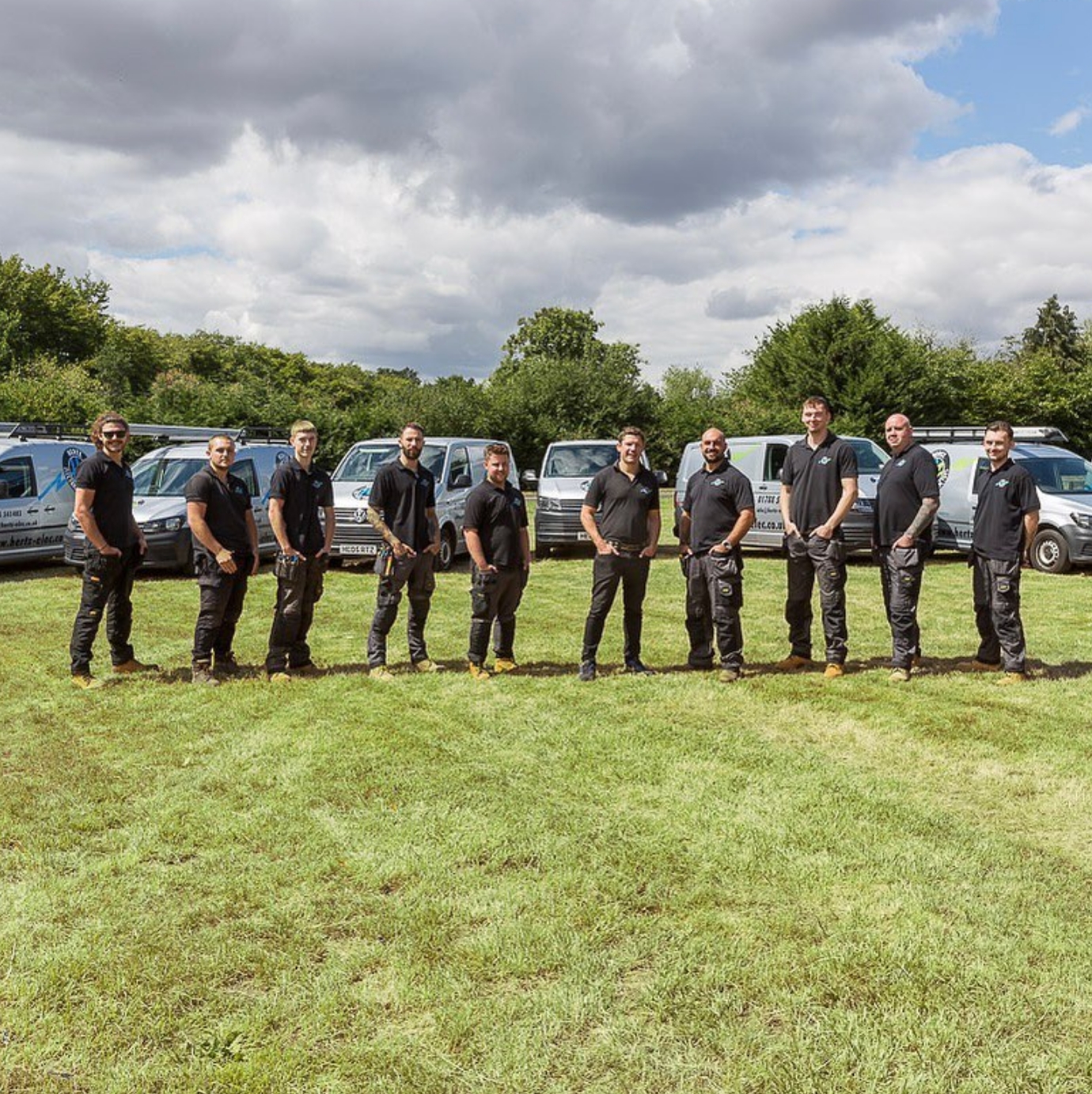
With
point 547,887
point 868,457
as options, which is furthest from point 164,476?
point 547,887

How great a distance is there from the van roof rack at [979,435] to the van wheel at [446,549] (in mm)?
7424

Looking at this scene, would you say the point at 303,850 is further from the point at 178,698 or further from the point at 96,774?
the point at 178,698

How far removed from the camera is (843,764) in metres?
5.11

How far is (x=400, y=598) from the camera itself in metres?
6.97

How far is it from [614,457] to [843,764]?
33.6ft

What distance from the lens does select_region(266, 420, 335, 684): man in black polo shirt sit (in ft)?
22.5

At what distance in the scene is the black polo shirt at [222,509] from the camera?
6723 millimetres

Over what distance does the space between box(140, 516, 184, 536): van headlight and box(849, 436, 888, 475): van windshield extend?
385 inches

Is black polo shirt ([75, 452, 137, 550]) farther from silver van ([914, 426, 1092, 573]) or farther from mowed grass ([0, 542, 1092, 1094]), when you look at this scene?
silver van ([914, 426, 1092, 573])

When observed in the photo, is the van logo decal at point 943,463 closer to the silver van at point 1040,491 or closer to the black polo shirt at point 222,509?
the silver van at point 1040,491

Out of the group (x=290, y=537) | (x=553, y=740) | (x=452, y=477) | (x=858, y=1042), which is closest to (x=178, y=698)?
(x=290, y=537)

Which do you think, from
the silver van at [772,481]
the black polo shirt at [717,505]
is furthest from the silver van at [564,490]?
the black polo shirt at [717,505]

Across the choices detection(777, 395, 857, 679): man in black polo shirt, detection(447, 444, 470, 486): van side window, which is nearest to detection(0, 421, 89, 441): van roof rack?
detection(447, 444, 470, 486): van side window

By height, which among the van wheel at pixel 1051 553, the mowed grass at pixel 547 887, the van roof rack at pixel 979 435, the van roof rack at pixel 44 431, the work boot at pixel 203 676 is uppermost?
the van roof rack at pixel 44 431
